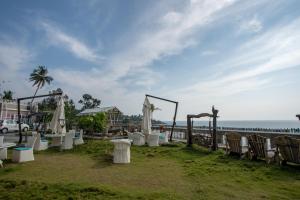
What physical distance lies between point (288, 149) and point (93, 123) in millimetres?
12337

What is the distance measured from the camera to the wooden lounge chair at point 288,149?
618cm

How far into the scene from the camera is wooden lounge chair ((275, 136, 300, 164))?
618 centimetres

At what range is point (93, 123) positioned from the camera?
50.8ft

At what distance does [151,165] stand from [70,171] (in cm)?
239

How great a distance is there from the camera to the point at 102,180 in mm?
4934

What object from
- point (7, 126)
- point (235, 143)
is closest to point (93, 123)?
point (235, 143)

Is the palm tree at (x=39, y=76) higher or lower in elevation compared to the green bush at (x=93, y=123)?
higher

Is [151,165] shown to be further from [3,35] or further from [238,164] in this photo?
[3,35]

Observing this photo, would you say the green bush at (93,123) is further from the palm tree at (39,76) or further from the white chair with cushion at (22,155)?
the palm tree at (39,76)

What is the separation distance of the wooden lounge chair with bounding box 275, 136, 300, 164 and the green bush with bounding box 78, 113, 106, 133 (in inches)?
468

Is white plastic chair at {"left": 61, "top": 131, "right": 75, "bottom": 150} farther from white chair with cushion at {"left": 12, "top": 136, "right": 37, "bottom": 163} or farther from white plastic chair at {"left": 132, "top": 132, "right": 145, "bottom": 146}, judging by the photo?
white plastic chair at {"left": 132, "top": 132, "right": 145, "bottom": 146}

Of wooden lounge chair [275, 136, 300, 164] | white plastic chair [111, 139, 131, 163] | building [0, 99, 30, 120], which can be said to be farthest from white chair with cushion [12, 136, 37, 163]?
building [0, 99, 30, 120]

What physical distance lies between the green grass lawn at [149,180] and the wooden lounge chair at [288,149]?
301 mm

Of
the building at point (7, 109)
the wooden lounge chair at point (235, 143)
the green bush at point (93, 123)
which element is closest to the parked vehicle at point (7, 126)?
the building at point (7, 109)
